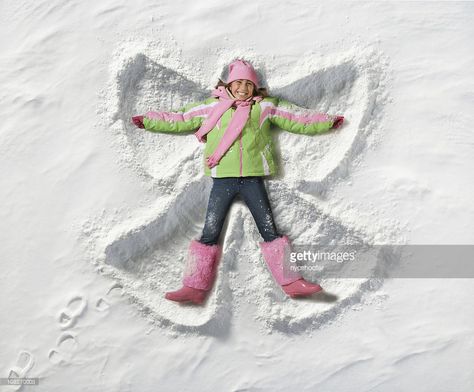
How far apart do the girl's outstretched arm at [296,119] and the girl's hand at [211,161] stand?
0.20 m

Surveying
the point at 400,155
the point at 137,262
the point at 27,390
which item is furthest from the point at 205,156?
the point at 27,390

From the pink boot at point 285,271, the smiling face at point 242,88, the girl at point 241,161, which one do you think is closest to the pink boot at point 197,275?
the girl at point 241,161

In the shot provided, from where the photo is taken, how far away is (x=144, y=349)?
5.16 feet

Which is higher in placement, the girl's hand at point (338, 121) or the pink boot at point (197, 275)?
the girl's hand at point (338, 121)

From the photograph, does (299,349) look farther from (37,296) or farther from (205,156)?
(37,296)

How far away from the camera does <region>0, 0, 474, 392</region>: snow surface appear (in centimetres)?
156

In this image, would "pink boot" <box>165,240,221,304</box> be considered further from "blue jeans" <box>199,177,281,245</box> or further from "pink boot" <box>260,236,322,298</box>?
"pink boot" <box>260,236,322,298</box>

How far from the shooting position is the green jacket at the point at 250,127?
5.08ft

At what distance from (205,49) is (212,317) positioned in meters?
0.90

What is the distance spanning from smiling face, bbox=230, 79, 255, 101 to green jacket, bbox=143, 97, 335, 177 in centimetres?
4

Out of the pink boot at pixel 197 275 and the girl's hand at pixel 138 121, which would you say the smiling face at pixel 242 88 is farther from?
the pink boot at pixel 197 275

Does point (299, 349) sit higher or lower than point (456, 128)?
lower

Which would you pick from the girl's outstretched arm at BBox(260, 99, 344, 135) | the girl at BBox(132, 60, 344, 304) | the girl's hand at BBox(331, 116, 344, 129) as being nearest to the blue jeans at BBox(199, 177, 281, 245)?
the girl at BBox(132, 60, 344, 304)

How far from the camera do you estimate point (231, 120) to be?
1.56 meters
